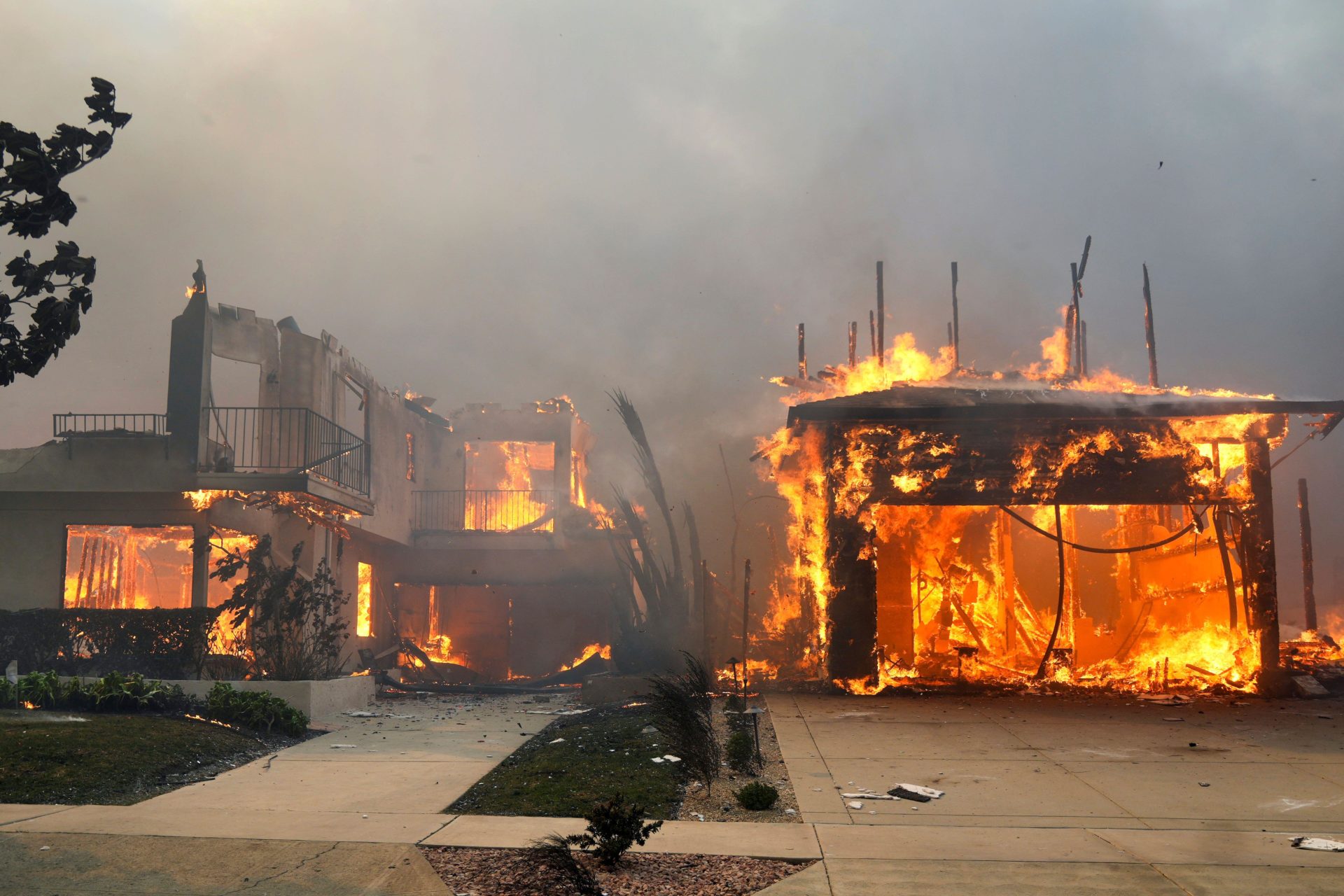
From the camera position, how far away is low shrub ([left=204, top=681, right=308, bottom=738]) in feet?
37.3

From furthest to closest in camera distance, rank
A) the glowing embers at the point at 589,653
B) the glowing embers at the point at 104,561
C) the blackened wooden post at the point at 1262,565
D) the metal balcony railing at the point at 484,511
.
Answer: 1. the metal balcony railing at the point at 484,511
2. the glowing embers at the point at 589,653
3. the glowing embers at the point at 104,561
4. the blackened wooden post at the point at 1262,565

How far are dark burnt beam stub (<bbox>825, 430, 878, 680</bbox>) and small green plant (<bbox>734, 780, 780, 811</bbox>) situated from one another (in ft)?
23.0

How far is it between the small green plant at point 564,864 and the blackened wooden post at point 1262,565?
1166cm

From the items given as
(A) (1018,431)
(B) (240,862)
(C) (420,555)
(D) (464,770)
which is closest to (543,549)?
(C) (420,555)

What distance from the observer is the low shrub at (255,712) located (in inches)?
447

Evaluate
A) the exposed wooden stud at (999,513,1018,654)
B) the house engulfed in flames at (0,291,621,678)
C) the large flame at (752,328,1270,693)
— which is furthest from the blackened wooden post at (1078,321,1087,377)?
the house engulfed in flames at (0,291,621,678)

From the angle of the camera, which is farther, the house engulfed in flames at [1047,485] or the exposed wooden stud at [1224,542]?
the exposed wooden stud at [1224,542]

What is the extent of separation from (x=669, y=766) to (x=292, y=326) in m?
14.3

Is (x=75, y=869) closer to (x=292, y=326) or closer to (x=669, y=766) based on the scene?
(x=669, y=766)

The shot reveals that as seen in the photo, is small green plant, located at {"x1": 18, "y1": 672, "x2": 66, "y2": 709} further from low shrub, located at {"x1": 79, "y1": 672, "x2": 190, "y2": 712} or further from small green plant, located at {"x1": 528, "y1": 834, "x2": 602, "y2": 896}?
small green plant, located at {"x1": 528, "y1": 834, "x2": 602, "y2": 896}

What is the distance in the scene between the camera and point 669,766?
8383mm

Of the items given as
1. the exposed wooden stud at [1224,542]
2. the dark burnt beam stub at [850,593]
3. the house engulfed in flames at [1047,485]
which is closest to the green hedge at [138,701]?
the dark burnt beam stub at [850,593]

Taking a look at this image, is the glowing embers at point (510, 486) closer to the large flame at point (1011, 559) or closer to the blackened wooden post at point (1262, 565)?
the large flame at point (1011, 559)

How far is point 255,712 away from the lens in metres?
11.4
